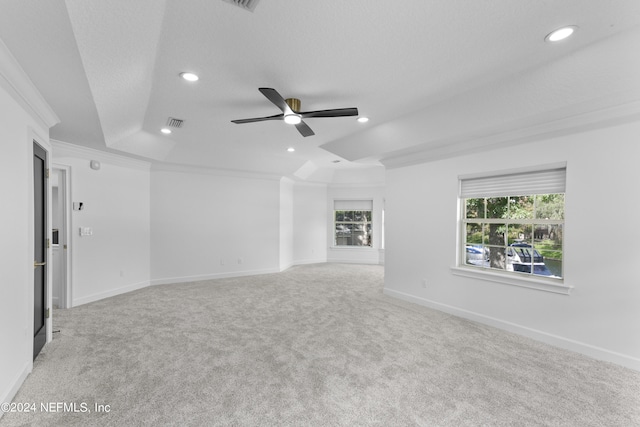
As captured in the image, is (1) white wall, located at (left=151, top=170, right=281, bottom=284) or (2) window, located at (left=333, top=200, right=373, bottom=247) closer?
(1) white wall, located at (left=151, top=170, right=281, bottom=284)

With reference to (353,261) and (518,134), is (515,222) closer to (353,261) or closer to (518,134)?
(518,134)

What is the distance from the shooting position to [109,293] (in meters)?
4.79

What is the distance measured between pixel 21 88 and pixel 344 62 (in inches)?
98.0

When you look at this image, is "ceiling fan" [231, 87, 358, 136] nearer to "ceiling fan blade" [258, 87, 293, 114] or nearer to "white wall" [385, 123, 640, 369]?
"ceiling fan blade" [258, 87, 293, 114]

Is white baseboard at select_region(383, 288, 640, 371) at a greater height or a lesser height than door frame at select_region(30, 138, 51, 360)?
lesser

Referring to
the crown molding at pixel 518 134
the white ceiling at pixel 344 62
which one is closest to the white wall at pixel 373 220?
the crown molding at pixel 518 134

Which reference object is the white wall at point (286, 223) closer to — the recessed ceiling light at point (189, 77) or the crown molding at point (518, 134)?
the crown molding at point (518, 134)

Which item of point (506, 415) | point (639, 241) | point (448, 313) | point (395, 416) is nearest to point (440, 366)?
point (506, 415)

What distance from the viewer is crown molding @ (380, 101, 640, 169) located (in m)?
2.63

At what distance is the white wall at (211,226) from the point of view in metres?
5.74

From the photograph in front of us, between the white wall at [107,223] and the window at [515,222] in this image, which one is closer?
the window at [515,222]

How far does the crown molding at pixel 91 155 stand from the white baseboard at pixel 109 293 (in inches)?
83.0

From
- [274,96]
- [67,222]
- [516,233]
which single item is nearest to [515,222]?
[516,233]

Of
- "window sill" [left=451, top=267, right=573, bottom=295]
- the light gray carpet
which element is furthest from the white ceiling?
the light gray carpet
